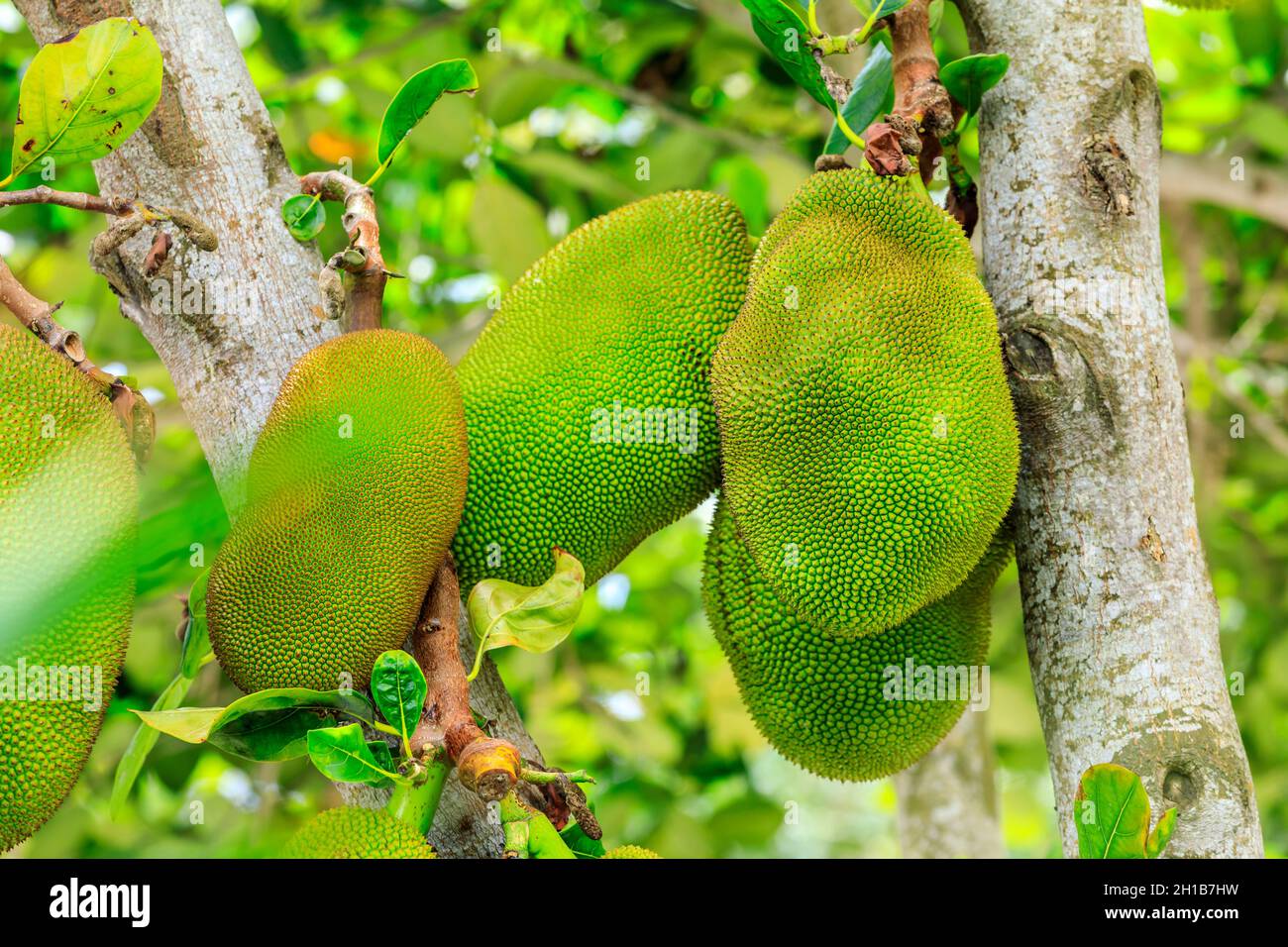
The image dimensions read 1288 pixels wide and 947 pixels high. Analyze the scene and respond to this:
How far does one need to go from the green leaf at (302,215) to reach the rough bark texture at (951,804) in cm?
115

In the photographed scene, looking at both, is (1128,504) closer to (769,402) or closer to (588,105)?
(769,402)

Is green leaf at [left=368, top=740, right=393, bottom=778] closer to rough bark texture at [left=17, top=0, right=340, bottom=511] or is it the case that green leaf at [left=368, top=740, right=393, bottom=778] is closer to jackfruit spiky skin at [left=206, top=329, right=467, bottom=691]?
jackfruit spiky skin at [left=206, top=329, right=467, bottom=691]

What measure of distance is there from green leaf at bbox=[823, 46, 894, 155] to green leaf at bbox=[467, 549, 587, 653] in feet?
1.38

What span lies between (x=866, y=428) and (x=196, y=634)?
0.50m

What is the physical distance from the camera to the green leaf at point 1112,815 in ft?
2.35

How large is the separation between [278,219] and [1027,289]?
57 centimetres

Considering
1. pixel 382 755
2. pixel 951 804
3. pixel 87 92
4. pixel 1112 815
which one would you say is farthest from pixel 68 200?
pixel 951 804

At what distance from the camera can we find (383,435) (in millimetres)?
804

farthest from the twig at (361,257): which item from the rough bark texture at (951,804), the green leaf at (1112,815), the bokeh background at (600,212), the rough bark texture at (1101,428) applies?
the rough bark texture at (951,804)

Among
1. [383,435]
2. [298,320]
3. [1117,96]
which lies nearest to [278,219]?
[298,320]

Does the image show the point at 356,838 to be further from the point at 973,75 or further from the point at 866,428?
the point at 973,75
